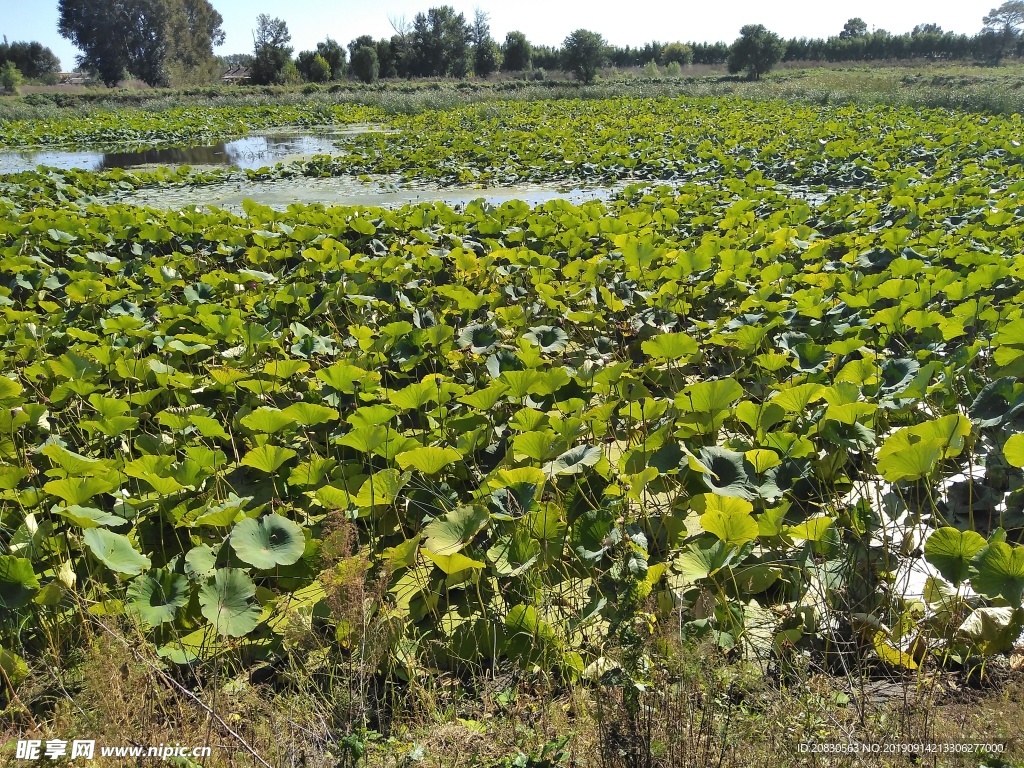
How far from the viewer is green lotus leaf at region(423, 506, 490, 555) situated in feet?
5.97

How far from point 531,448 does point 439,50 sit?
42946 mm

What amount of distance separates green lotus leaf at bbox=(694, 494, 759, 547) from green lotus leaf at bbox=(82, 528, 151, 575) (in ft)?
4.50

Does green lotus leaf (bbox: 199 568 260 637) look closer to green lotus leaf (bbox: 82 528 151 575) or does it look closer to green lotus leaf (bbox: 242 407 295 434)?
green lotus leaf (bbox: 82 528 151 575)

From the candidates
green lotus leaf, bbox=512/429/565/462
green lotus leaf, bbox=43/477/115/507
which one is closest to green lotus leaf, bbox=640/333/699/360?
green lotus leaf, bbox=512/429/565/462

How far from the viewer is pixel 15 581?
5.44ft

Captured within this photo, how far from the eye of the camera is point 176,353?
322 cm

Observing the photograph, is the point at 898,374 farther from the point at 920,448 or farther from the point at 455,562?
the point at 455,562

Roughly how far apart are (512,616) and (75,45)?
165 feet

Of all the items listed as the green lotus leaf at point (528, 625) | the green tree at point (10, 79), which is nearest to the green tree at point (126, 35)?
the green tree at point (10, 79)

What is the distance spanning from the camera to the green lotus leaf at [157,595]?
168cm

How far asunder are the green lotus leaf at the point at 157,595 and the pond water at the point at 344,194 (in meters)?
6.21

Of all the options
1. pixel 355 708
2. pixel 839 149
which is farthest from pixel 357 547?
pixel 839 149

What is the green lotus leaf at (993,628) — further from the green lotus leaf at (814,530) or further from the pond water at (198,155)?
the pond water at (198,155)

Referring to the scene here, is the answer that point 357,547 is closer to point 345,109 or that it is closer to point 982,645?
point 982,645
